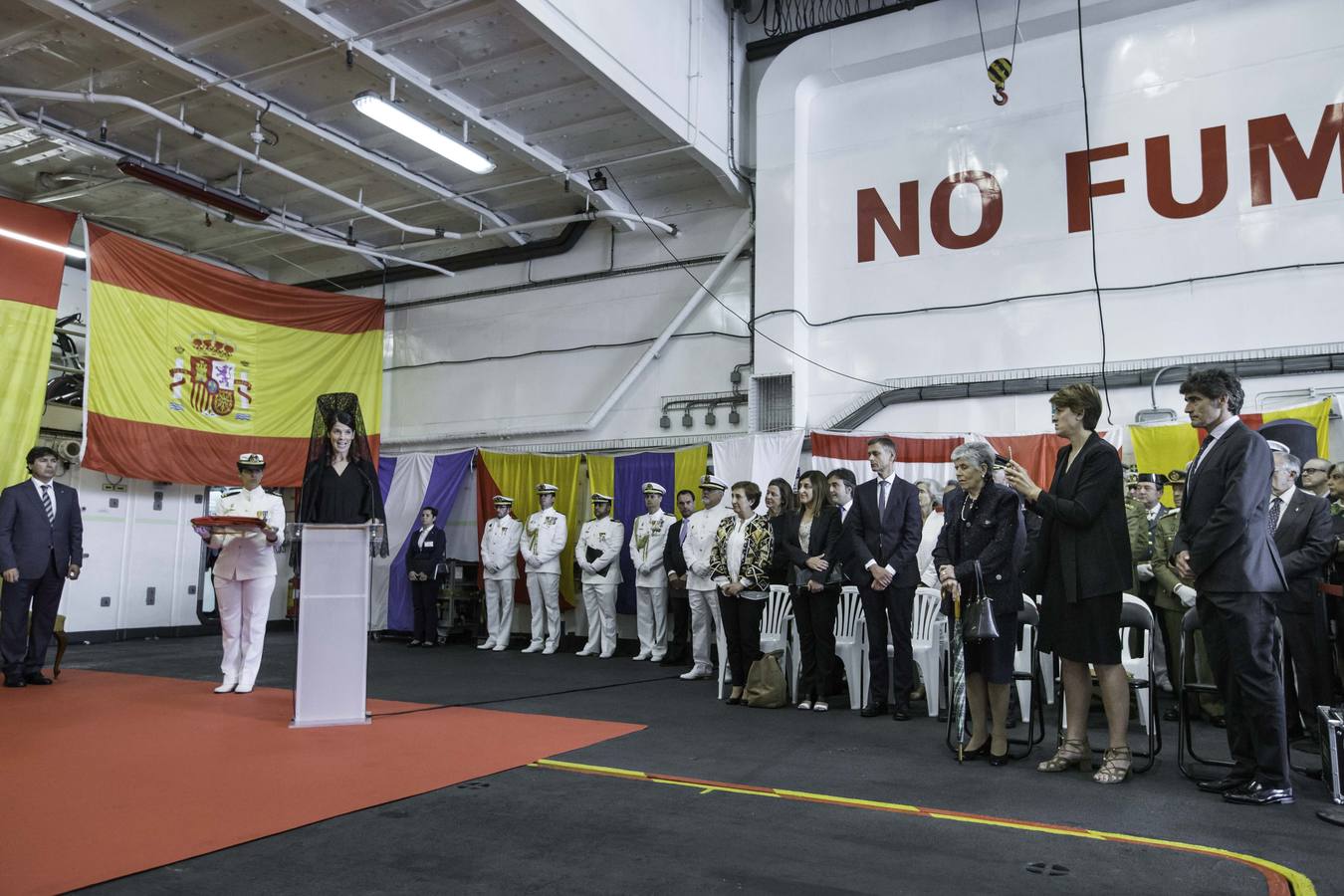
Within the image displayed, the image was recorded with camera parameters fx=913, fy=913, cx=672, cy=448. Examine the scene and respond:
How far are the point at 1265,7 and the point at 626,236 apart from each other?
6.30m

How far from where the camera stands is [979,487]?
160 inches

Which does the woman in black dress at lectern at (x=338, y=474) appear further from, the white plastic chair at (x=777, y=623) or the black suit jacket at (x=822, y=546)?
the black suit jacket at (x=822, y=546)

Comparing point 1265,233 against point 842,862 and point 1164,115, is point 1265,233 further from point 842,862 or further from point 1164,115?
point 842,862

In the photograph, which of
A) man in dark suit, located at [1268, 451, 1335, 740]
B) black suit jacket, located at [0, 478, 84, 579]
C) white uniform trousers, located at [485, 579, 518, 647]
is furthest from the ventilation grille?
black suit jacket, located at [0, 478, 84, 579]

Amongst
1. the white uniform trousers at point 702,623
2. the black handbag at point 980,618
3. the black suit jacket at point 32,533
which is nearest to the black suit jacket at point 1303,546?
the black handbag at point 980,618

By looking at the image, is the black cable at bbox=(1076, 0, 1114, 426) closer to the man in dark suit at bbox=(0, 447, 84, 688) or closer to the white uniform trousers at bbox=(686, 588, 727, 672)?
the white uniform trousers at bbox=(686, 588, 727, 672)

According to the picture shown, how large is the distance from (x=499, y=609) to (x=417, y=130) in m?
4.74

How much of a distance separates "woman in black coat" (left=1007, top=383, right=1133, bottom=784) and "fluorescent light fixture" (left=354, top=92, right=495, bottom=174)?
570 centimetres

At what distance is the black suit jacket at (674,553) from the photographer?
807cm

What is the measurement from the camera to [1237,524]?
3.26 m

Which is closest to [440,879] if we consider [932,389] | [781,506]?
[781,506]

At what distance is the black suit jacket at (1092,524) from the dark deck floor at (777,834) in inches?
30.7

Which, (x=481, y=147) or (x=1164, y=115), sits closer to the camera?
(x=1164, y=115)

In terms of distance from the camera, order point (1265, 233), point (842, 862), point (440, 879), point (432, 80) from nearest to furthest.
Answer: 1. point (440, 879)
2. point (842, 862)
3. point (1265, 233)
4. point (432, 80)
